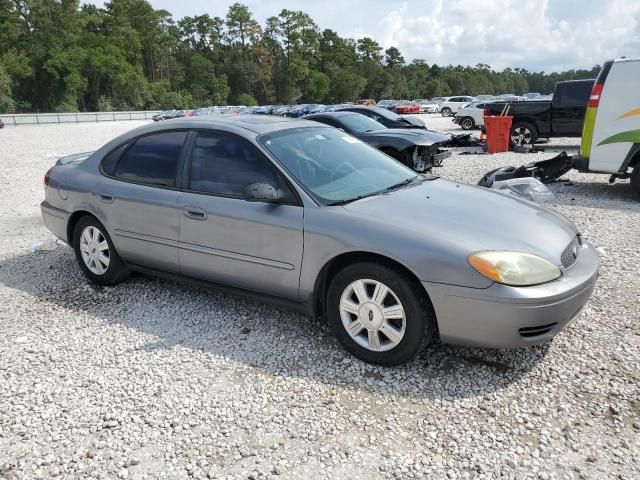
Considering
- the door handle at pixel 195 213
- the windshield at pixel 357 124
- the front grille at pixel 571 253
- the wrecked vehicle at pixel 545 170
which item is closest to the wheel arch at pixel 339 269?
the front grille at pixel 571 253

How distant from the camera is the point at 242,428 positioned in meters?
2.87

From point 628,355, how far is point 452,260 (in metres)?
1.48

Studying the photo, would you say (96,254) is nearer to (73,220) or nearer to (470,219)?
(73,220)

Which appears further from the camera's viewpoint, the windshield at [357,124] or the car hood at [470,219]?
the windshield at [357,124]

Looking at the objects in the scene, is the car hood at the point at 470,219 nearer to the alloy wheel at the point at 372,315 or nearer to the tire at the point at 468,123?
the alloy wheel at the point at 372,315

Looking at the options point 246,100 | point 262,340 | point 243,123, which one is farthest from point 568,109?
point 246,100

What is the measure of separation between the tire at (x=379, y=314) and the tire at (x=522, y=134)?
13.0 m

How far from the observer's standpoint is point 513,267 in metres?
3.01

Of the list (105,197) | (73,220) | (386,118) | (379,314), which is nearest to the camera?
(379,314)

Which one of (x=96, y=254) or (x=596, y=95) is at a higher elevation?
(x=596, y=95)

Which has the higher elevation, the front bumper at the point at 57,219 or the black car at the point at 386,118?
the black car at the point at 386,118

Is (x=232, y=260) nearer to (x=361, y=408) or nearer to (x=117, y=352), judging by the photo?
(x=117, y=352)

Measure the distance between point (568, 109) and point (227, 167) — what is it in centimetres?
1347

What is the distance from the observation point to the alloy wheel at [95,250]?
191 inches
